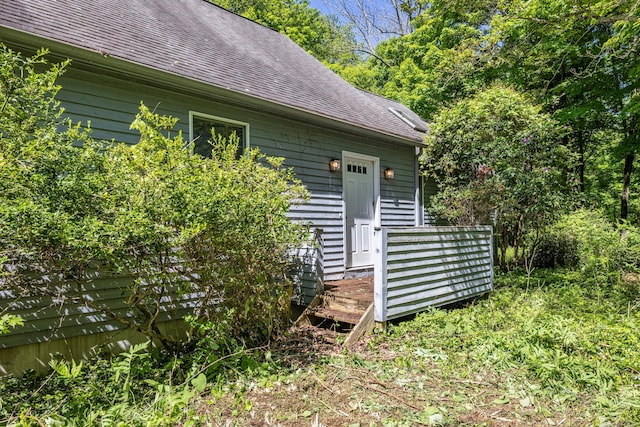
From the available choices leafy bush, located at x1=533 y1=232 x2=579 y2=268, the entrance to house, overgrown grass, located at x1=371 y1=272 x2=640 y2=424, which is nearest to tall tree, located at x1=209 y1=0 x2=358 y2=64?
the entrance to house

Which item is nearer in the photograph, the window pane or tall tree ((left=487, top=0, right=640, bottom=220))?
the window pane

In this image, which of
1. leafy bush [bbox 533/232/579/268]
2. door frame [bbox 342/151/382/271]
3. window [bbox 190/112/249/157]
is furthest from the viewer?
leafy bush [bbox 533/232/579/268]

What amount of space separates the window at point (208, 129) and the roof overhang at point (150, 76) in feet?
0.90

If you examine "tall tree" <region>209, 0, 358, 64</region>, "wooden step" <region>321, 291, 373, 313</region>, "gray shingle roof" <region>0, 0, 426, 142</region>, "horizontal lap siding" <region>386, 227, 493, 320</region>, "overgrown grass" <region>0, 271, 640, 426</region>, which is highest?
"tall tree" <region>209, 0, 358, 64</region>

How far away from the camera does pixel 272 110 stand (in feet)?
18.3

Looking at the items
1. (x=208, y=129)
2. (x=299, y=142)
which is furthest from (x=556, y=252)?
(x=208, y=129)

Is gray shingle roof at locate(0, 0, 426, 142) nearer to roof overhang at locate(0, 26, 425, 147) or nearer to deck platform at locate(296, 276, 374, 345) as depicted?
roof overhang at locate(0, 26, 425, 147)

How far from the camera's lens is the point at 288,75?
22.5 ft

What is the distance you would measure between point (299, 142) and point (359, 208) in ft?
6.15

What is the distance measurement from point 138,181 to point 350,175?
455 cm

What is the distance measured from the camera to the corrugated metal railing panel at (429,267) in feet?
14.3

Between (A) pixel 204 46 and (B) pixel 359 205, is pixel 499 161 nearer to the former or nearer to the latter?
(B) pixel 359 205

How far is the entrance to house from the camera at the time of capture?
22.9 feet

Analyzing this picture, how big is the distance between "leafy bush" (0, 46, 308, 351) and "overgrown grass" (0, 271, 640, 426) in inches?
21.4
